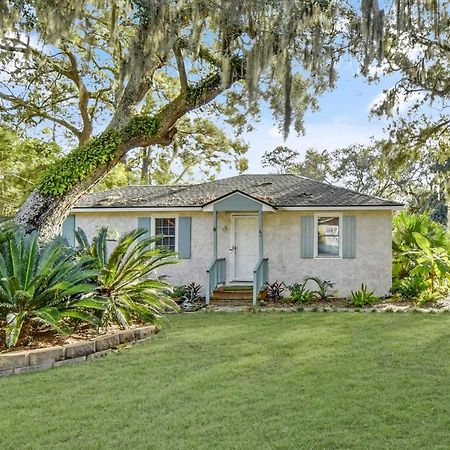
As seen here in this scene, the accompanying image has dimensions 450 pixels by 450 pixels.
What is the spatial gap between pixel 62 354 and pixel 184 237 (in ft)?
27.3

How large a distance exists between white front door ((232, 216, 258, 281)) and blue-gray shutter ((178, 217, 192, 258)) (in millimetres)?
1334

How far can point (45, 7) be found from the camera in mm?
10023

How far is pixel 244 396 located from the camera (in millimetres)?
4996

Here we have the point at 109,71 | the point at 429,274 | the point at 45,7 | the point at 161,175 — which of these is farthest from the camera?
the point at 161,175

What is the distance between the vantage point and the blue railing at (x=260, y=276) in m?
12.9

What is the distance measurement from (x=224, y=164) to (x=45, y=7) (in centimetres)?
1349

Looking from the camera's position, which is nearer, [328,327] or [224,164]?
[328,327]

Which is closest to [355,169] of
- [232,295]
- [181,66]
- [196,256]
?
[196,256]

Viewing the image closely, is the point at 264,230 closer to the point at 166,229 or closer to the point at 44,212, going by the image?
the point at 166,229

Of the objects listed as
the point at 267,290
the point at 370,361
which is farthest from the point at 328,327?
the point at 267,290

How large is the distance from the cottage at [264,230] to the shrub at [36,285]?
6.28 metres

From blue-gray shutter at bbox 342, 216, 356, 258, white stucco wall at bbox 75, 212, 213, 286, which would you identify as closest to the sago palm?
white stucco wall at bbox 75, 212, 213, 286

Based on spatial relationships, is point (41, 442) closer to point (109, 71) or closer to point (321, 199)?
point (321, 199)

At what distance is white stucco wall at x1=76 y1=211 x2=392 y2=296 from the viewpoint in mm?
13875
